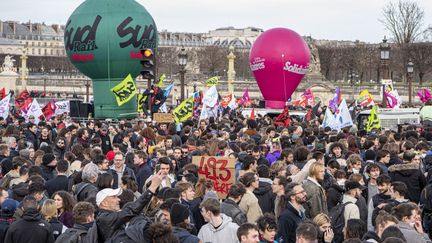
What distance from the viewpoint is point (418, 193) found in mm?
12594

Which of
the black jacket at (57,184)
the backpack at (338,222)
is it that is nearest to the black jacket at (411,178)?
the backpack at (338,222)

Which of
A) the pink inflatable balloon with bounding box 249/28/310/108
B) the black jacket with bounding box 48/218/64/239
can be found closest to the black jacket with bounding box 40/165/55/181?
the black jacket with bounding box 48/218/64/239

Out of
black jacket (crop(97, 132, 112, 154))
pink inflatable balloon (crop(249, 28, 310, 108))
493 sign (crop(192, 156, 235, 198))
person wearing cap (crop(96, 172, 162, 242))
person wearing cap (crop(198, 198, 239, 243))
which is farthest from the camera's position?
pink inflatable balloon (crop(249, 28, 310, 108))

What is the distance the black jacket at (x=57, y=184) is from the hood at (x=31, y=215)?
2.80 metres

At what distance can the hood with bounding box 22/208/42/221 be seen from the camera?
30.2ft

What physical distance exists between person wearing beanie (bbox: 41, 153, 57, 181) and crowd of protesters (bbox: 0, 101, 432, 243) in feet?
0.05

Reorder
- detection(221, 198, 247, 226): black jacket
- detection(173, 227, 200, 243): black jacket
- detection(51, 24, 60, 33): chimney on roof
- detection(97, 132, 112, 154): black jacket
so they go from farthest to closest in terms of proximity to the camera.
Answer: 1. detection(51, 24, 60, 33): chimney on roof
2. detection(97, 132, 112, 154): black jacket
3. detection(221, 198, 247, 226): black jacket
4. detection(173, 227, 200, 243): black jacket

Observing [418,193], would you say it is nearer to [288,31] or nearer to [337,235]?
[337,235]

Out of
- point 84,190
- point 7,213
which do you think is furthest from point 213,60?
point 7,213

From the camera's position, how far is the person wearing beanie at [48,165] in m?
13.1

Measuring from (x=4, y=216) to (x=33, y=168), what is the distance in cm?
235

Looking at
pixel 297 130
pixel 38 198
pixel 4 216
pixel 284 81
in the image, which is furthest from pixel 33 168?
pixel 284 81

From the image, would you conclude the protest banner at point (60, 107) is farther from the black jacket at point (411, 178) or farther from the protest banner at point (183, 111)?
the black jacket at point (411, 178)

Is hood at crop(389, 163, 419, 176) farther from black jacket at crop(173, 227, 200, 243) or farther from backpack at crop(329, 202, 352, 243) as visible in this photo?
→ black jacket at crop(173, 227, 200, 243)
